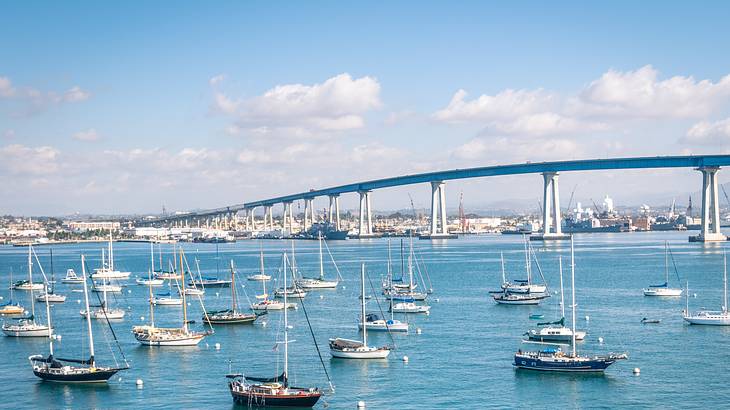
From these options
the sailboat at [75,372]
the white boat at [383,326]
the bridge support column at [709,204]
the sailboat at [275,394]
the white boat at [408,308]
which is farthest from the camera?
the bridge support column at [709,204]

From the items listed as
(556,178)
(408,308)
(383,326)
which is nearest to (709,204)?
(556,178)

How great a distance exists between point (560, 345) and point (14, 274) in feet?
256

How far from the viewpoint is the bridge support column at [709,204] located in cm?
13738

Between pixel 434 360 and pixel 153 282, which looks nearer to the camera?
pixel 434 360

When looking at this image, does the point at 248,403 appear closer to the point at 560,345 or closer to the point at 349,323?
the point at 560,345

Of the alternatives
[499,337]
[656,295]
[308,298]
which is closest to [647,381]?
[499,337]

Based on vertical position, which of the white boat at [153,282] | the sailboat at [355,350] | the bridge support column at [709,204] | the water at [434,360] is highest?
the bridge support column at [709,204]

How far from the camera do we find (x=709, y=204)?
140m

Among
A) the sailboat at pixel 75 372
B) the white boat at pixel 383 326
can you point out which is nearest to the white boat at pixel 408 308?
the white boat at pixel 383 326

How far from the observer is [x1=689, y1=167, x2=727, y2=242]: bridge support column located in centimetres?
13738

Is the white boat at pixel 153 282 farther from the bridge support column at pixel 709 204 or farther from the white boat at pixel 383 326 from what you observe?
the bridge support column at pixel 709 204

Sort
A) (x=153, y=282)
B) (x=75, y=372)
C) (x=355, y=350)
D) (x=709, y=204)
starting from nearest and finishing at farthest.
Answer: (x=75, y=372) < (x=355, y=350) < (x=153, y=282) < (x=709, y=204)

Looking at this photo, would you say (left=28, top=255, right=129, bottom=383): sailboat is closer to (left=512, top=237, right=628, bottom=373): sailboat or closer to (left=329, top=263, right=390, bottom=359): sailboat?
(left=329, top=263, right=390, bottom=359): sailboat

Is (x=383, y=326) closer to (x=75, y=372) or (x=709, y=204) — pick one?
(x=75, y=372)
